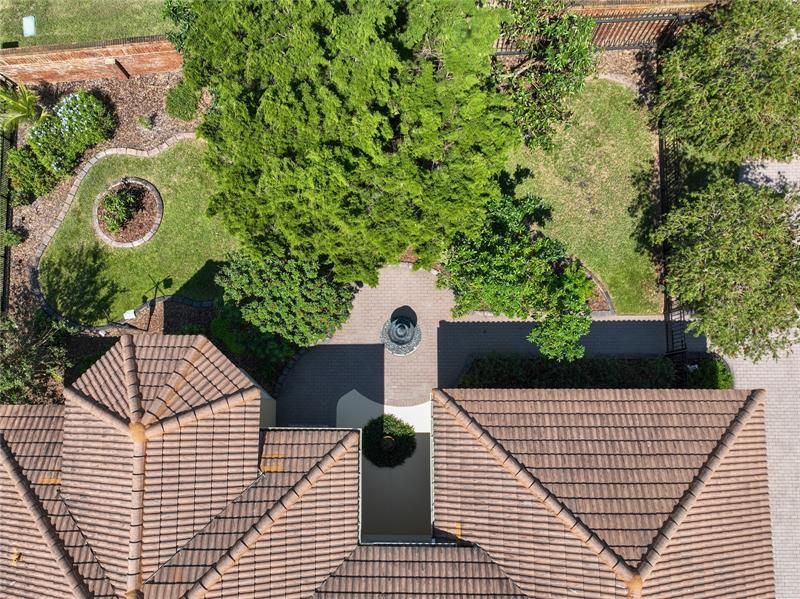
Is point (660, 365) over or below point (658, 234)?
below

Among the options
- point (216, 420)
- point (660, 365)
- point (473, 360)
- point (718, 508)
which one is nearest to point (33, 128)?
point (216, 420)

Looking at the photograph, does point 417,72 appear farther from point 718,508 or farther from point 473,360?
point 718,508

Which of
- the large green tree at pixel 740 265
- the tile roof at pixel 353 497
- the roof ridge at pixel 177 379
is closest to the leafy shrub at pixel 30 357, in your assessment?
the tile roof at pixel 353 497

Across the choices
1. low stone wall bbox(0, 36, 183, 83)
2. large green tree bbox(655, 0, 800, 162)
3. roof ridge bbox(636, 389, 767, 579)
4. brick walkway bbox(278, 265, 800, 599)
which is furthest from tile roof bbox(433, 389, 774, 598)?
low stone wall bbox(0, 36, 183, 83)

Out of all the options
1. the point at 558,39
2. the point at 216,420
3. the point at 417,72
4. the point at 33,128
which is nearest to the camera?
the point at 216,420

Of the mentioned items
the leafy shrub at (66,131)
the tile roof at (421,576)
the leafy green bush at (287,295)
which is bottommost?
the tile roof at (421,576)

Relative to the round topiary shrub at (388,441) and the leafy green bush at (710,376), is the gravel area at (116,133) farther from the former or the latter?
the leafy green bush at (710,376)
